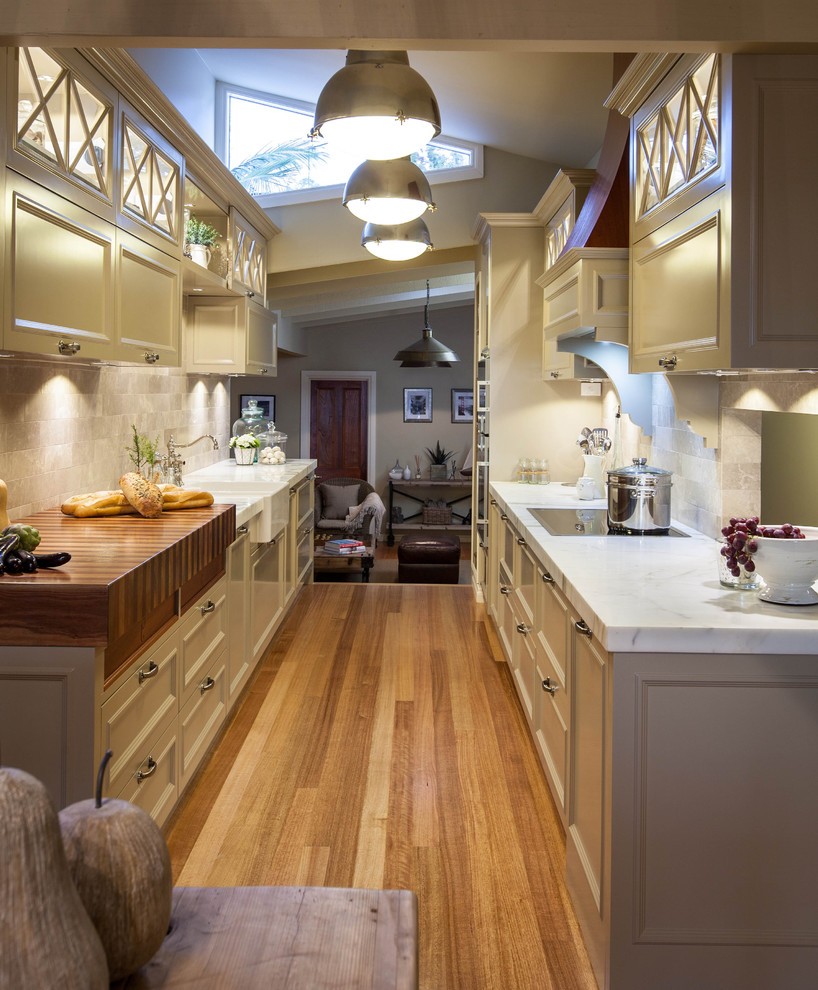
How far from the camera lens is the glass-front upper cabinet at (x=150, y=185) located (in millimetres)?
3449

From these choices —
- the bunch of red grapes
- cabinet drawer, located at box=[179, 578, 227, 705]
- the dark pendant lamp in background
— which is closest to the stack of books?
the dark pendant lamp in background

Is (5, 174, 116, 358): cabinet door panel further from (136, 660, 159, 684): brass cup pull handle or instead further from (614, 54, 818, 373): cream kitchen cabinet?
(614, 54, 818, 373): cream kitchen cabinet

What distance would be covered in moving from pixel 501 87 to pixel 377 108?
2.40 meters

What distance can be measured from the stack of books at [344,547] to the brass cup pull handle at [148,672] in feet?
19.4

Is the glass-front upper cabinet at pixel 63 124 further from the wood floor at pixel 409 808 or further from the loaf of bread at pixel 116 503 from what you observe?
the wood floor at pixel 409 808

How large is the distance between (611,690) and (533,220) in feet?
14.4

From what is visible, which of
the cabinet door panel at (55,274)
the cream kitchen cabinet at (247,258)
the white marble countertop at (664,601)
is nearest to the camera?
the white marble countertop at (664,601)

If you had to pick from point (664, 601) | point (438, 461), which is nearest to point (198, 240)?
point (664, 601)

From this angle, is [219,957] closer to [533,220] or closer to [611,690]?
[611,690]

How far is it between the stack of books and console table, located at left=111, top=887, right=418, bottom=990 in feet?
24.6

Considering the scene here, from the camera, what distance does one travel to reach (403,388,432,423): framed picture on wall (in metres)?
12.7

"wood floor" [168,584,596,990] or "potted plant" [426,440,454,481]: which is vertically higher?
"potted plant" [426,440,454,481]

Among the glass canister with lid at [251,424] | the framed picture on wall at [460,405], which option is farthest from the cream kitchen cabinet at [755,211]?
the framed picture on wall at [460,405]

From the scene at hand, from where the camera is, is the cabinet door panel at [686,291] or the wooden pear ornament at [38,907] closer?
the wooden pear ornament at [38,907]
